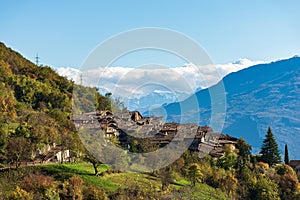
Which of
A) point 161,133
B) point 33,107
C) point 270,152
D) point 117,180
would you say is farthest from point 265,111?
point 117,180

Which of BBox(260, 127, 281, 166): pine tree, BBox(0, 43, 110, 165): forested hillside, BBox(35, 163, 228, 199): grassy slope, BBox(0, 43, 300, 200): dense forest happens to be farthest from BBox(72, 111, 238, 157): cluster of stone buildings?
BBox(35, 163, 228, 199): grassy slope

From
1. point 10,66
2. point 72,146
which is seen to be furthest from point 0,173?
point 10,66

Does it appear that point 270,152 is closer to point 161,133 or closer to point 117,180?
point 161,133

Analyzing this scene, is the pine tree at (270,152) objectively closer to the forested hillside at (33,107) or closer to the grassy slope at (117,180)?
the grassy slope at (117,180)

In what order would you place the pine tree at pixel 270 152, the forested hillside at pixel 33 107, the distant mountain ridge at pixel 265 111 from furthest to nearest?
Result: the distant mountain ridge at pixel 265 111, the pine tree at pixel 270 152, the forested hillside at pixel 33 107

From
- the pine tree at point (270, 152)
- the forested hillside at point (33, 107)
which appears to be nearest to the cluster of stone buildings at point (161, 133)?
the forested hillside at point (33, 107)

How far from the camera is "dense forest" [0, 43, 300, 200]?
649 inches

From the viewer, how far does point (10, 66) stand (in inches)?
1492

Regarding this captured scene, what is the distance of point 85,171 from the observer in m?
19.6

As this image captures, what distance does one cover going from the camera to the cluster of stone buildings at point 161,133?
2745cm

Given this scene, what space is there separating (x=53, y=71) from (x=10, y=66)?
13.1 feet

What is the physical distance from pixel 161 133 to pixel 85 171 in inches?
417

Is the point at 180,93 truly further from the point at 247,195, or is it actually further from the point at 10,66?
the point at 10,66

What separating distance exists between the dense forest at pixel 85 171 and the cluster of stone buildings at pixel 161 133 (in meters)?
1.19
